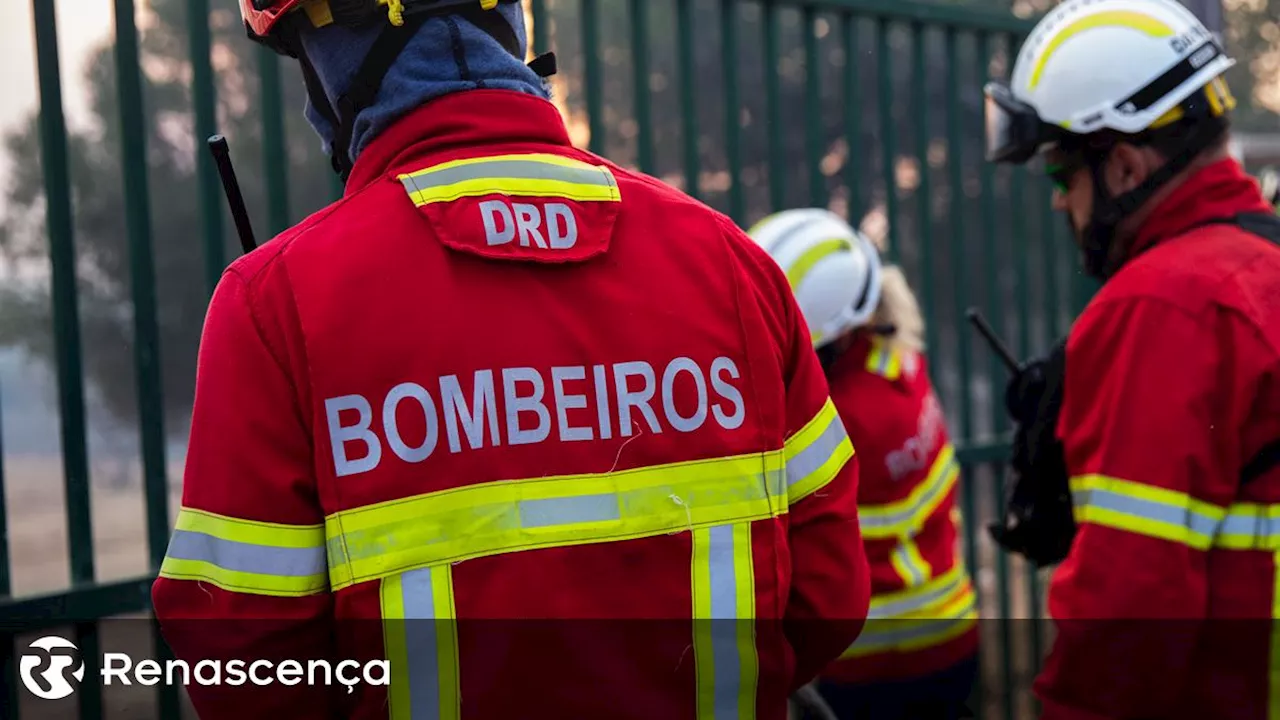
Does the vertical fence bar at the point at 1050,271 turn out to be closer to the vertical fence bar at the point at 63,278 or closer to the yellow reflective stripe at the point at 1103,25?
the yellow reflective stripe at the point at 1103,25

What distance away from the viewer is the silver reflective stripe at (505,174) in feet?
5.79

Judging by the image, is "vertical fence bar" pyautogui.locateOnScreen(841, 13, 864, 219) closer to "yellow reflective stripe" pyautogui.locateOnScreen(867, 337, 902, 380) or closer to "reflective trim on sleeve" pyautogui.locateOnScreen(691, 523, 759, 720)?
"yellow reflective stripe" pyautogui.locateOnScreen(867, 337, 902, 380)

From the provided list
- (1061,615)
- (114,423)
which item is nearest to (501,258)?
(1061,615)

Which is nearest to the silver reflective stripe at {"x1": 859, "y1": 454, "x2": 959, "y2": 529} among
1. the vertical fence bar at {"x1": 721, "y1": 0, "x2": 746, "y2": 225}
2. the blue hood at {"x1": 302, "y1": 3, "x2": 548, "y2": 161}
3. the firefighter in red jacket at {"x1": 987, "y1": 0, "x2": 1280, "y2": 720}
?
the vertical fence bar at {"x1": 721, "y1": 0, "x2": 746, "y2": 225}

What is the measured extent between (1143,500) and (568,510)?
1.23 m

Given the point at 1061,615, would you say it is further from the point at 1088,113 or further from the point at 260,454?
the point at 260,454

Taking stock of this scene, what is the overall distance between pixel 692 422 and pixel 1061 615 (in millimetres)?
1124

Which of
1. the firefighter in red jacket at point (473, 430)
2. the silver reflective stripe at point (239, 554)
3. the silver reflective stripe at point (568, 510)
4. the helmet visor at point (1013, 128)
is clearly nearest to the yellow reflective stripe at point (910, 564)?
the helmet visor at point (1013, 128)

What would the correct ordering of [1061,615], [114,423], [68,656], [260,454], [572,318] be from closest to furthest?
[260,454]
[572,318]
[1061,615]
[68,656]
[114,423]

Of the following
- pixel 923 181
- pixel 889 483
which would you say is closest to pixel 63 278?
pixel 889 483

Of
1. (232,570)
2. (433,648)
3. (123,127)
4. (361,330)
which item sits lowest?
(433,648)

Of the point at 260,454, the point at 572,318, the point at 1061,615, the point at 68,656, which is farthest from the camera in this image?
the point at 68,656

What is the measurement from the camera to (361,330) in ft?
5.48

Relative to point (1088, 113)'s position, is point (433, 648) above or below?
below
